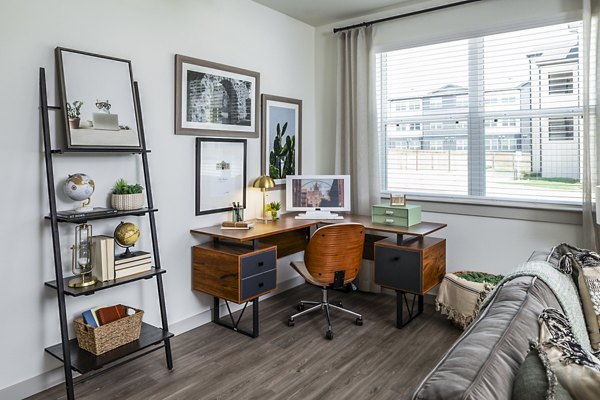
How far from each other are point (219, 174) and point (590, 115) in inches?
109

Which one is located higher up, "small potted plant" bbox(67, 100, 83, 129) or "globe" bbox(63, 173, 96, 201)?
"small potted plant" bbox(67, 100, 83, 129)

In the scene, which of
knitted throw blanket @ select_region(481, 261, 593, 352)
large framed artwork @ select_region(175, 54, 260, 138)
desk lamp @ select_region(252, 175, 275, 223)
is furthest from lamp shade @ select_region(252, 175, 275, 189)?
knitted throw blanket @ select_region(481, 261, 593, 352)

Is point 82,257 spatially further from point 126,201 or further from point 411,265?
point 411,265

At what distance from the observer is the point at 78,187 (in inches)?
95.0

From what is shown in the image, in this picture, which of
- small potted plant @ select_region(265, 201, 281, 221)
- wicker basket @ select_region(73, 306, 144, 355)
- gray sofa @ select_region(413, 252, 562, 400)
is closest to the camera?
gray sofa @ select_region(413, 252, 562, 400)

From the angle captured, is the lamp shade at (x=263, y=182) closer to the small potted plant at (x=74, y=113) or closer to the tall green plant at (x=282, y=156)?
the tall green plant at (x=282, y=156)

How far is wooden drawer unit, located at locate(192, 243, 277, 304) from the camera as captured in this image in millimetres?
3000

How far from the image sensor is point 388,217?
11.7 feet

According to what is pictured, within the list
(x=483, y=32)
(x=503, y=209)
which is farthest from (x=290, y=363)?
(x=483, y=32)

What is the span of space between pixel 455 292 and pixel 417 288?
32 centimetres

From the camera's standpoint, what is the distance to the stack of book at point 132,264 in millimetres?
2533

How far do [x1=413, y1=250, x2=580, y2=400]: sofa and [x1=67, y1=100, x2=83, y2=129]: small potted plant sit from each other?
2.29 meters

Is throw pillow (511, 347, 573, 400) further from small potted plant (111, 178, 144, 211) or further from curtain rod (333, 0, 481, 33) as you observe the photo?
curtain rod (333, 0, 481, 33)

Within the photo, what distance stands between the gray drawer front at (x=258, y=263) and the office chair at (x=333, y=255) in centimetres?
25
